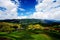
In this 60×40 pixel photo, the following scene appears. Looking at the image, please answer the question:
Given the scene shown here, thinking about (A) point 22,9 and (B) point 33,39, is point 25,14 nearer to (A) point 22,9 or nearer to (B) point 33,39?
(A) point 22,9

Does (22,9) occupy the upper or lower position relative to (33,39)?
upper

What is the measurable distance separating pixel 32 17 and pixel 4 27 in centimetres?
69

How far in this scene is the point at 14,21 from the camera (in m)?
3.32

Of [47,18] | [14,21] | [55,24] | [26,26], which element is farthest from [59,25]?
[14,21]

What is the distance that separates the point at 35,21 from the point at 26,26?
0.83 feet

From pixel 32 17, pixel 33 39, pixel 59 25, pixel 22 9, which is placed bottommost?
pixel 33 39

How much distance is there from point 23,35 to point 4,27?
0.48 m

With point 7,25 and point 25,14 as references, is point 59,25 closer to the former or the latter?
point 25,14

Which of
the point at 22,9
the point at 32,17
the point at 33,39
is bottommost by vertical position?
the point at 33,39

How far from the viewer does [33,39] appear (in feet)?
10.1

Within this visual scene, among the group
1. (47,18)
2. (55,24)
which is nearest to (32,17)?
(47,18)

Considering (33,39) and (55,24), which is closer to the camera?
(33,39)

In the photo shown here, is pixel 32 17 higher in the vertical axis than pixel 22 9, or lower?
lower

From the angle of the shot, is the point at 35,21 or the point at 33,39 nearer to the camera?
the point at 33,39
